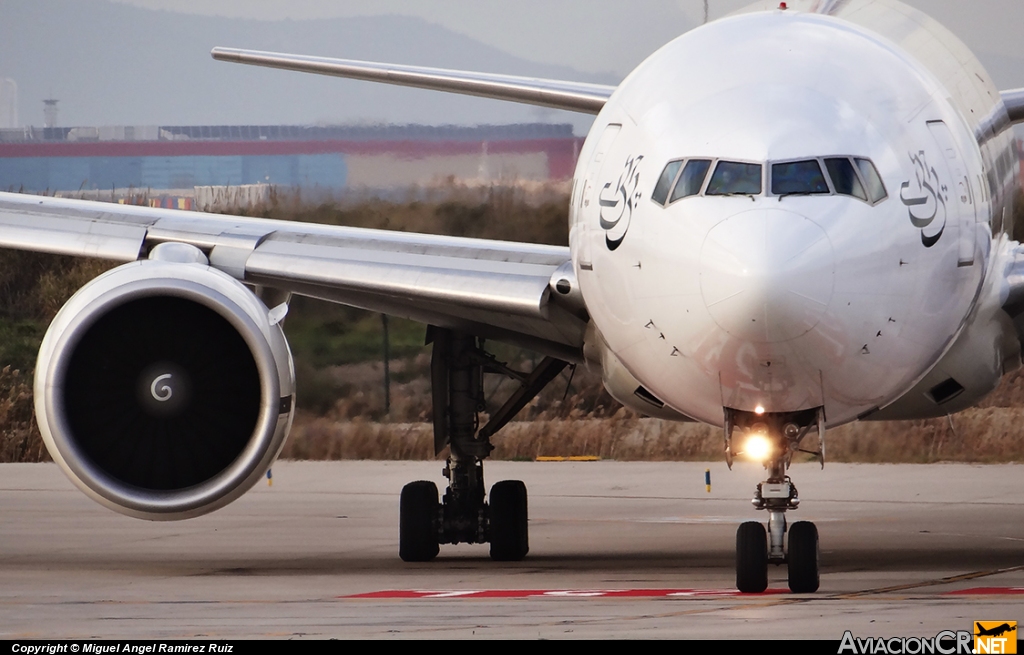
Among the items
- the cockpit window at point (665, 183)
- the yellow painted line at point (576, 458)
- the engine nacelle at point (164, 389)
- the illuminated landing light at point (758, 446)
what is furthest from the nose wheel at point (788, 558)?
the yellow painted line at point (576, 458)

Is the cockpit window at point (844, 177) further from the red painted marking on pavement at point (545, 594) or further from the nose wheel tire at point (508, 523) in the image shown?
the nose wheel tire at point (508, 523)

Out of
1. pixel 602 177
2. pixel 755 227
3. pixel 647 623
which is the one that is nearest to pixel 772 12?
pixel 602 177

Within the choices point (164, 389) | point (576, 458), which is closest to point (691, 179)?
point (164, 389)

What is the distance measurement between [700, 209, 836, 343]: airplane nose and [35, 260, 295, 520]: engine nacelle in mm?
3171

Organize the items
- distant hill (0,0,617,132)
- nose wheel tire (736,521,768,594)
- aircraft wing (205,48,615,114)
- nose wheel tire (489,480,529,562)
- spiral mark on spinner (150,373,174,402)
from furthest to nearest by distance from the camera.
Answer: distant hill (0,0,617,132) < nose wheel tire (489,480,529,562) < aircraft wing (205,48,615,114) < spiral mark on spinner (150,373,174,402) < nose wheel tire (736,521,768,594)

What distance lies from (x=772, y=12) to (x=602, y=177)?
1.41m

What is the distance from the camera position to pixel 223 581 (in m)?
9.84

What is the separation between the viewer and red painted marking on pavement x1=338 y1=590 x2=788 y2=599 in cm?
856

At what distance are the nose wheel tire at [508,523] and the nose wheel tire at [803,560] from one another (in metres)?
3.55

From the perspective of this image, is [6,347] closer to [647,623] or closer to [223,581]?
[223,581]

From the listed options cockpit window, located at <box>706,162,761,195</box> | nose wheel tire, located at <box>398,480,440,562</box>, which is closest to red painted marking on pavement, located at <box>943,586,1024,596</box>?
cockpit window, located at <box>706,162,761,195</box>

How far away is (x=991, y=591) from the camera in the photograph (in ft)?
→ 28.0

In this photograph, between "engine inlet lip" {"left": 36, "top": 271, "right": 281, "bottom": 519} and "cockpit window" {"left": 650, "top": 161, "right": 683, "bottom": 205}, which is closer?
"cockpit window" {"left": 650, "top": 161, "right": 683, "bottom": 205}

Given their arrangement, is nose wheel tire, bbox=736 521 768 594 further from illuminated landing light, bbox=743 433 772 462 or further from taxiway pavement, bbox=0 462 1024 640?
illuminated landing light, bbox=743 433 772 462
